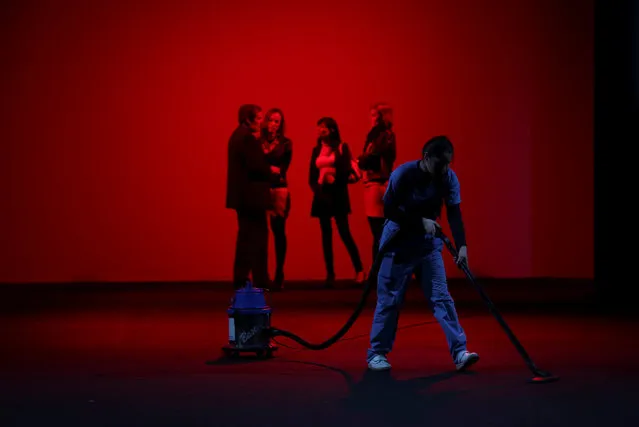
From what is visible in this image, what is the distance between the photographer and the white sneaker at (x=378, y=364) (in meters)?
7.29

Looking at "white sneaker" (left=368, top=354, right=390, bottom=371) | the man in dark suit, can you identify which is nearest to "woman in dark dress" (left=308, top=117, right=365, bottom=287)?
the man in dark suit

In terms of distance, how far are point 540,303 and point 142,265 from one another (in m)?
5.48

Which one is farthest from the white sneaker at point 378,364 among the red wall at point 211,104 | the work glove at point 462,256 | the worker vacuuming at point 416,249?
the red wall at point 211,104

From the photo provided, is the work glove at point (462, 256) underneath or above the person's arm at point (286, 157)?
underneath

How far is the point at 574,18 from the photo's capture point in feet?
49.5

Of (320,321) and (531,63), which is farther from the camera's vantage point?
(531,63)

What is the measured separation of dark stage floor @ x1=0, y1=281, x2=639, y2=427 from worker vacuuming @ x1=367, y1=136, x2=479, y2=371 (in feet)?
0.79

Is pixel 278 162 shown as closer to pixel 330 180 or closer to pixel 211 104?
pixel 330 180

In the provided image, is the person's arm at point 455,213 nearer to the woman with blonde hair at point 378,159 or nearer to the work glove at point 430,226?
the work glove at point 430,226

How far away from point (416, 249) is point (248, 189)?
15.2 feet

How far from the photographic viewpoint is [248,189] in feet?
38.6

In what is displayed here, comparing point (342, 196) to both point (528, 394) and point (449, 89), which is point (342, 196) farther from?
point (528, 394)

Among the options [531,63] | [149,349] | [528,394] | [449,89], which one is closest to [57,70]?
[449,89]

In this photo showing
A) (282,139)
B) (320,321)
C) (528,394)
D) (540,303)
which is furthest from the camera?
(282,139)
